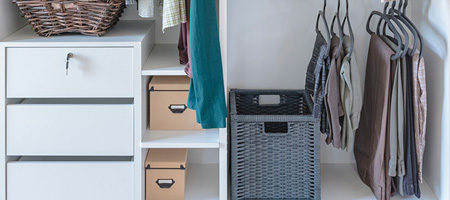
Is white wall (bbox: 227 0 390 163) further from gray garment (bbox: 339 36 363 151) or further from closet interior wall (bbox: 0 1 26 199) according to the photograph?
closet interior wall (bbox: 0 1 26 199)

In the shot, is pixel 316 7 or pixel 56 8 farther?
pixel 316 7

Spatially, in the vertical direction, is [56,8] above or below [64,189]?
above

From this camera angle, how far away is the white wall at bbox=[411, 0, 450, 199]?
2279 millimetres

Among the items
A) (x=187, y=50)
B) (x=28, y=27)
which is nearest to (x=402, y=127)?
(x=187, y=50)

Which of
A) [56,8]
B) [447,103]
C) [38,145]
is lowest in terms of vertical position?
[38,145]

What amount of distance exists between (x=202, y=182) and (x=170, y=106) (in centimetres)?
40

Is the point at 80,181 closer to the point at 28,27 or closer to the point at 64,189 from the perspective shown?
the point at 64,189

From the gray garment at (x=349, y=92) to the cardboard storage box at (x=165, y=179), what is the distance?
0.63 m

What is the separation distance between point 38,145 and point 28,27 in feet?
1.69

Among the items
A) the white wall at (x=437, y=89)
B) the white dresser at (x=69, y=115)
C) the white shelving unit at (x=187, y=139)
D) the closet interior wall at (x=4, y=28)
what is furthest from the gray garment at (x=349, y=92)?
the closet interior wall at (x=4, y=28)

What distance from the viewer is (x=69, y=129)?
2.24 meters

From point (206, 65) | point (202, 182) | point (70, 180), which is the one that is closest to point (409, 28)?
point (206, 65)

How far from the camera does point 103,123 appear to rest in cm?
223

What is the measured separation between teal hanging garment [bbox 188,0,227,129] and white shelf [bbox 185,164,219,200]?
0.42m
